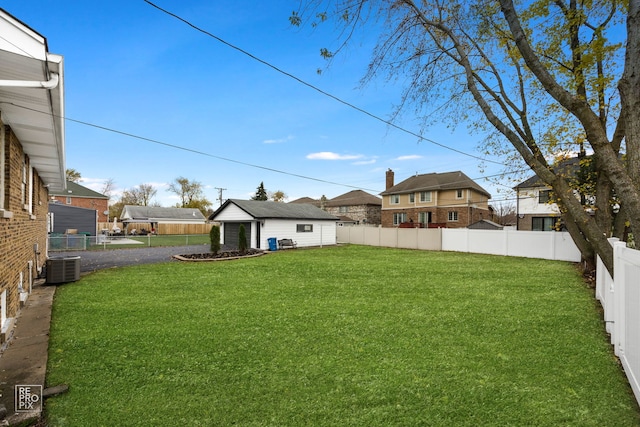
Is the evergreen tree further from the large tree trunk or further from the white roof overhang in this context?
the large tree trunk

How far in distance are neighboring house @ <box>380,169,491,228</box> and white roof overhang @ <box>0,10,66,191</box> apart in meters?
31.0

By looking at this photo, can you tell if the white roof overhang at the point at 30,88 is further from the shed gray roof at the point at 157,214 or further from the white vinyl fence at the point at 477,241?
the shed gray roof at the point at 157,214

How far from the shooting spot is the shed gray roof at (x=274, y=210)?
20703 mm

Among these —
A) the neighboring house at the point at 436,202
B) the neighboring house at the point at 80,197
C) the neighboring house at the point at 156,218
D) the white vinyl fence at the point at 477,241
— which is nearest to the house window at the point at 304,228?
the white vinyl fence at the point at 477,241

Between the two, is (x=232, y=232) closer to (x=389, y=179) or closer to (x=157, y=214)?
(x=389, y=179)

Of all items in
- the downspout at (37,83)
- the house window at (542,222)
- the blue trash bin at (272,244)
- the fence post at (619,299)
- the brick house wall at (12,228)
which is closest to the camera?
the downspout at (37,83)

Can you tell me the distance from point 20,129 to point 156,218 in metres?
40.0

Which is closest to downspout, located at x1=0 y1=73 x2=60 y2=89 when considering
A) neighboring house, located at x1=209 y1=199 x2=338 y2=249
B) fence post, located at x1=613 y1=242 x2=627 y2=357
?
fence post, located at x1=613 y1=242 x2=627 y2=357

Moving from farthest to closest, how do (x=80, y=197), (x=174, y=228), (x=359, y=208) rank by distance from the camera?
(x=359, y=208)
(x=174, y=228)
(x=80, y=197)

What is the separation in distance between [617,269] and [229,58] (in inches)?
346

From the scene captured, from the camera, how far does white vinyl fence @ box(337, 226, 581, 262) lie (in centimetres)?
1582

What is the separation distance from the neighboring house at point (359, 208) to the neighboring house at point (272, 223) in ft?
58.5

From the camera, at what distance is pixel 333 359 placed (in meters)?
4.08

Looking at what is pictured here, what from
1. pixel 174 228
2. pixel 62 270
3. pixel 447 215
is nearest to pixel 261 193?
pixel 174 228
